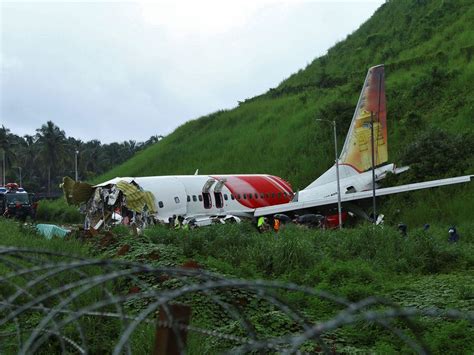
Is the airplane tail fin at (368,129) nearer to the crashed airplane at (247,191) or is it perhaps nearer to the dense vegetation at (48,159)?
the crashed airplane at (247,191)

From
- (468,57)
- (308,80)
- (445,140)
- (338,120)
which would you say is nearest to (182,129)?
(308,80)

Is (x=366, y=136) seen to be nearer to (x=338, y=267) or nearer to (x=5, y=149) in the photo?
(x=338, y=267)

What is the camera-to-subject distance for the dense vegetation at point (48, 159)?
72.2 meters

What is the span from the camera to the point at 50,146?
72500 mm

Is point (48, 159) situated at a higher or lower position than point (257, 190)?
higher

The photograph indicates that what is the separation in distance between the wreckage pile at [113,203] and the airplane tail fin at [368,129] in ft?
35.1

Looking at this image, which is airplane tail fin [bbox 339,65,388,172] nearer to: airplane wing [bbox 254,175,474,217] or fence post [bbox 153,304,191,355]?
airplane wing [bbox 254,175,474,217]

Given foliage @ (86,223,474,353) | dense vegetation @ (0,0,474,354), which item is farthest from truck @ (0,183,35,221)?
foliage @ (86,223,474,353)

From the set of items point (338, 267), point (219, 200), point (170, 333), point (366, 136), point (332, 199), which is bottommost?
point (338, 267)

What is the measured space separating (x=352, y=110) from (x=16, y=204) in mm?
20524

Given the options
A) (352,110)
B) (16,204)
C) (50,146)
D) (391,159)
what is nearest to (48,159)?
(50,146)

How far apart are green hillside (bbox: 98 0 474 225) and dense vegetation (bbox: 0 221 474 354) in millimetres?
13259

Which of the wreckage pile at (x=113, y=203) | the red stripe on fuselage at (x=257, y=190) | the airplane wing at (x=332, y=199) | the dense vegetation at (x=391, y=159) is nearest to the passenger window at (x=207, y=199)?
the red stripe on fuselage at (x=257, y=190)

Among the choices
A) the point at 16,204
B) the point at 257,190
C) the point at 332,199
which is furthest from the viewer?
the point at 16,204
